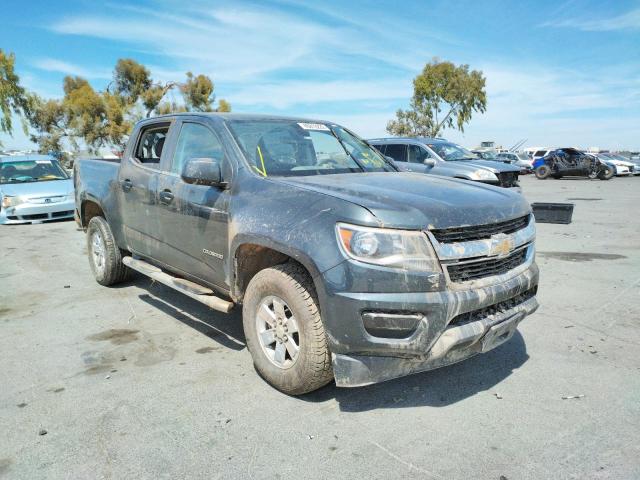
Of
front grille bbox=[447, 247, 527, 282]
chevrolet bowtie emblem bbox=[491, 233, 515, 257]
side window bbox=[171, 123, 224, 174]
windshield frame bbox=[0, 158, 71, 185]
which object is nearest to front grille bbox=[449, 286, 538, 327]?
front grille bbox=[447, 247, 527, 282]

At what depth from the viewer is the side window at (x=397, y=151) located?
524 inches

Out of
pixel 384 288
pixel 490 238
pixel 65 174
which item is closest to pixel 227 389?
pixel 384 288

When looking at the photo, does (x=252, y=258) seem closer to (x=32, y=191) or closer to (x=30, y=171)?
(x=32, y=191)

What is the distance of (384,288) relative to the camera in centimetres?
266

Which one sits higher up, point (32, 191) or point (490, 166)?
point (490, 166)

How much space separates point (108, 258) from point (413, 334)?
13.7ft

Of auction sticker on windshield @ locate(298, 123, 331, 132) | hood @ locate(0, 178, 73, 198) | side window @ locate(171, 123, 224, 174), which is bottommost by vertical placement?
hood @ locate(0, 178, 73, 198)

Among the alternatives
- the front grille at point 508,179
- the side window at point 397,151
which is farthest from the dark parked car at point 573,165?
the side window at point 397,151

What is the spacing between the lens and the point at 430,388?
3.34 m

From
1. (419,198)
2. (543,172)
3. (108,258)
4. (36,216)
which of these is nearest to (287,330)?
(419,198)

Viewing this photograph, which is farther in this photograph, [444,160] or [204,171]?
[444,160]

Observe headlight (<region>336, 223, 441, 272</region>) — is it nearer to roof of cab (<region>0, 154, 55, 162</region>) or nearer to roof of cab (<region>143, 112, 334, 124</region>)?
roof of cab (<region>143, 112, 334, 124</region>)

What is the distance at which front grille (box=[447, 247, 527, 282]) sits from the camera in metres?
2.81

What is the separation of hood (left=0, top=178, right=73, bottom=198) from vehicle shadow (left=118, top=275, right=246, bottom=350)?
7.09 metres
